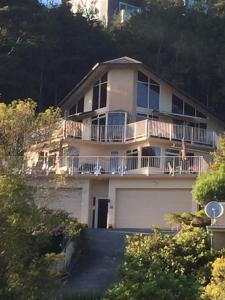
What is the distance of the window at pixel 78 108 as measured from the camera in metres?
43.0

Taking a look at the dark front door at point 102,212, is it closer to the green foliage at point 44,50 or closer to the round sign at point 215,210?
the green foliage at point 44,50

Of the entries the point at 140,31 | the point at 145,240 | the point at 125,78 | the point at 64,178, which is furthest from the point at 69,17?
the point at 145,240

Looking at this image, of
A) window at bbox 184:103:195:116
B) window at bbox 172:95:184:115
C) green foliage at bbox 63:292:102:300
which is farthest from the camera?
window at bbox 184:103:195:116

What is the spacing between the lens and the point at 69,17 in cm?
5191

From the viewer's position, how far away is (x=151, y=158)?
3581 centimetres

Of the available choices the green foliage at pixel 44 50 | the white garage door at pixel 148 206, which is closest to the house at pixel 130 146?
the white garage door at pixel 148 206

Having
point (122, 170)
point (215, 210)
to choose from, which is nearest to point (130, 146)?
point (122, 170)

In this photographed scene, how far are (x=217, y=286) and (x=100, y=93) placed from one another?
90.8 feet

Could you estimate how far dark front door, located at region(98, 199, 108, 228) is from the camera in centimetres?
3616

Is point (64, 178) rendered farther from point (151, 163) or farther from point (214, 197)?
point (151, 163)

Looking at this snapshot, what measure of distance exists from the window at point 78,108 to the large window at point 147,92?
4220 millimetres

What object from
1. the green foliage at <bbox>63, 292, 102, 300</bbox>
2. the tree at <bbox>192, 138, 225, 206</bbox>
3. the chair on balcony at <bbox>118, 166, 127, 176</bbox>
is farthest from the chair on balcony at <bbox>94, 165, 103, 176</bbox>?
the green foliage at <bbox>63, 292, 102, 300</bbox>

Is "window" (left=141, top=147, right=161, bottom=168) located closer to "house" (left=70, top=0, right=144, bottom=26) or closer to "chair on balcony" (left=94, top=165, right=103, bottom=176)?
"chair on balcony" (left=94, top=165, right=103, bottom=176)

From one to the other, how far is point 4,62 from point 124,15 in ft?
62.7
